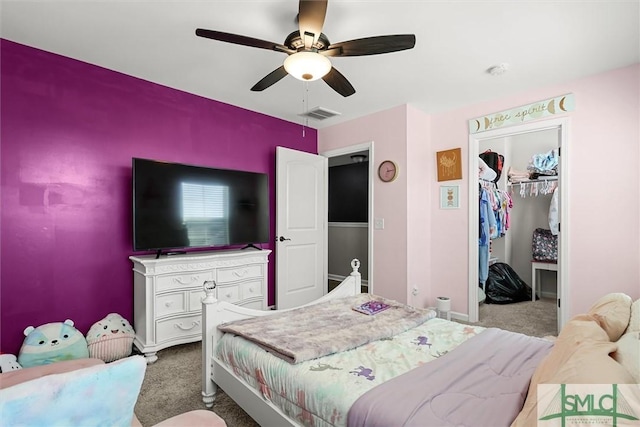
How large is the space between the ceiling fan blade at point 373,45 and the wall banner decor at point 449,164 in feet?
7.13

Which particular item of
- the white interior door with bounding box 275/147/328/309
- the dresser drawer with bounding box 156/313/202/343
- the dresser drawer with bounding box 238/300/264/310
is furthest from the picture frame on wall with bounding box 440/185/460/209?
the dresser drawer with bounding box 156/313/202/343

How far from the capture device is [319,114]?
3.96 meters

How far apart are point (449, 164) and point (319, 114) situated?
5.46 feet

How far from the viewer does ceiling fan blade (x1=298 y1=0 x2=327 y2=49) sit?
1607mm

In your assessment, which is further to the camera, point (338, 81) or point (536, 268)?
point (536, 268)

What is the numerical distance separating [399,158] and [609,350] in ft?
9.81

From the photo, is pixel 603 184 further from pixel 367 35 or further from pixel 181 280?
→ pixel 181 280

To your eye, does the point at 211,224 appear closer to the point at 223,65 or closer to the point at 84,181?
the point at 84,181

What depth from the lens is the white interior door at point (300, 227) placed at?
13.1 ft

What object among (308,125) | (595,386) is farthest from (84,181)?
(595,386)

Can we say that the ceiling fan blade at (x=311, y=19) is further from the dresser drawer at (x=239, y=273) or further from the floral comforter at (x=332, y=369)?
the dresser drawer at (x=239, y=273)

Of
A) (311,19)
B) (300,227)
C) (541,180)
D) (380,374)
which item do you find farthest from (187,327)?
(541,180)

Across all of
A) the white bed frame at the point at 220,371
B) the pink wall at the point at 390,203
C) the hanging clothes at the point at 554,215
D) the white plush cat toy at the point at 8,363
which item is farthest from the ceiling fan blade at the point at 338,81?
the hanging clothes at the point at 554,215

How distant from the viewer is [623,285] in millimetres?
2762
